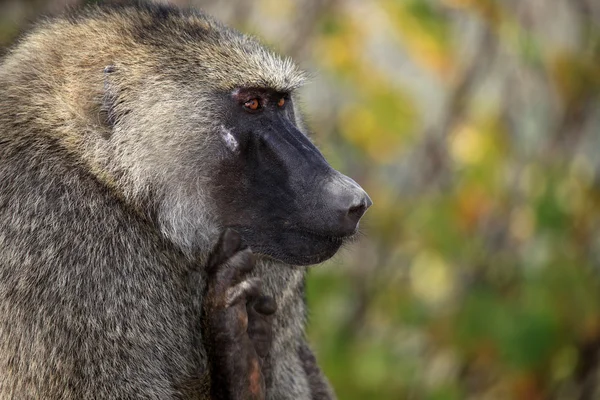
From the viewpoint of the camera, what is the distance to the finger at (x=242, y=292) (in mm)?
2931

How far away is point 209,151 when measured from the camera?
10.3 ft

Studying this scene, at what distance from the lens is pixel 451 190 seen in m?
6.63

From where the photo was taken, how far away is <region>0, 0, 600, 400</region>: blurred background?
589cm

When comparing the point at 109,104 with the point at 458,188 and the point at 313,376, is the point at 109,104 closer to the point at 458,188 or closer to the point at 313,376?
the point at 313,376

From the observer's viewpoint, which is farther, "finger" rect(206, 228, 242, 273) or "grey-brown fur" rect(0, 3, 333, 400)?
"finger" rect(206, 228, 242, 273)

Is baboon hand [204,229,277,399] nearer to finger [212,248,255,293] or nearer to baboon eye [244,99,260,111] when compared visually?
finger [212,248,255,293]

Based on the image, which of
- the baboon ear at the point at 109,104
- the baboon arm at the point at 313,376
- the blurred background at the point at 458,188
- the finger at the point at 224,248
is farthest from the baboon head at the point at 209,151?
the blurred background at the point at 458,188

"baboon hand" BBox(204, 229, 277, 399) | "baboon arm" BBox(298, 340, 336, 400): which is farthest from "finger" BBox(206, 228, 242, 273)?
"baboon arm" BBox(298, 340, 336, 400)

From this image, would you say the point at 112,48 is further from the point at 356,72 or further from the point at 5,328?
the point at 356,72

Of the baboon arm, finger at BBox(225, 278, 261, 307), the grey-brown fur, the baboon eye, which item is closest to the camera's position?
the grey-brown fur

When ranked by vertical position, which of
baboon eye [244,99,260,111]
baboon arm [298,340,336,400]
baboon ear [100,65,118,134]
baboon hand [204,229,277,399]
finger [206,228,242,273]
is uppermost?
baboon eye [244,99,260,111]

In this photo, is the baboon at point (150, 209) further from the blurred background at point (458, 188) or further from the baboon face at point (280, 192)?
the blurred background at point (458, 188)

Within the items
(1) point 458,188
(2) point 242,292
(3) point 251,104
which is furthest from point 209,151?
(1) point 458,188

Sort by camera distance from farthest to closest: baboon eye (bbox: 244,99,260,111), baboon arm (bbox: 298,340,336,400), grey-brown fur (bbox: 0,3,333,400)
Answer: baboon arm (bbox: 298,340,336,400) < baboon eye (bbox: 244,99,260,111) < grey-brown fur (bbox: 0,3,333,400)
